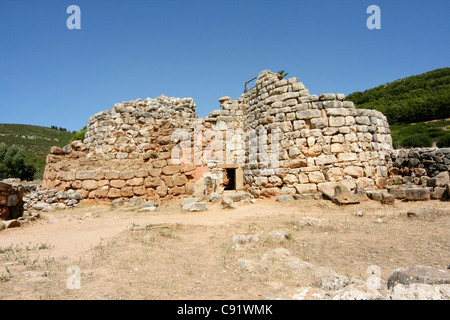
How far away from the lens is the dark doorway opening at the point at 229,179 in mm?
11555

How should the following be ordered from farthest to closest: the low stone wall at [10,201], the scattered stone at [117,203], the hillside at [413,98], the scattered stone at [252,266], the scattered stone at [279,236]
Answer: the hillside at [413,98] < the scattered stone at [117,203] < the low stone wall at [10,201] < the scattered stone at [279,236] < the scattered stone at [252,266]

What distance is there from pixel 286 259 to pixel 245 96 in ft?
28.9

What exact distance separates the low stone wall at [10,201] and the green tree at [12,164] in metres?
21.3

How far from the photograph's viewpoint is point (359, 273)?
368 cm

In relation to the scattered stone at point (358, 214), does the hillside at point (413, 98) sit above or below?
above

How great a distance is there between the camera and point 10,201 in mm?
7559

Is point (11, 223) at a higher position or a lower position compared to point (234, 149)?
lower

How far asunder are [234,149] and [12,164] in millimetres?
23956

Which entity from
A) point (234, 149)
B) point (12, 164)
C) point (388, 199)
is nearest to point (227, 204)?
point (234, 149)

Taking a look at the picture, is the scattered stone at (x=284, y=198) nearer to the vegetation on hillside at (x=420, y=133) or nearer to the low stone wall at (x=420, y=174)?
the low stone wall at (x=420, y=174)

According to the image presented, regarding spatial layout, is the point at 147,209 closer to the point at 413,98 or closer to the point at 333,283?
the point at 333,283

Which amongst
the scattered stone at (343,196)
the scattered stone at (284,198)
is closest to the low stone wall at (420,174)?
the scattered stone at (343,196)

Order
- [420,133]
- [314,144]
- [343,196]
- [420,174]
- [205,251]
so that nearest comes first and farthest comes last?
[205,251] < [343,196] < [314,144] < [420,174] < [420,133]

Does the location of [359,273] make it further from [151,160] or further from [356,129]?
[151,160]
